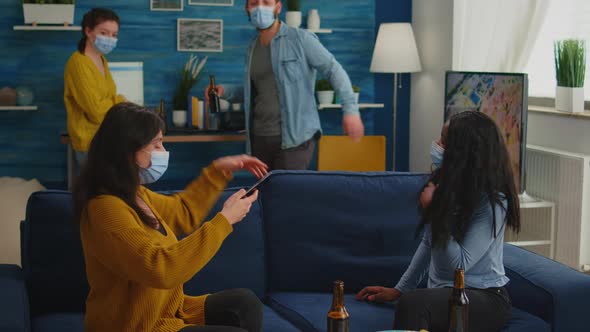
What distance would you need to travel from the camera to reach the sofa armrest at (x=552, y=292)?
2832 mm

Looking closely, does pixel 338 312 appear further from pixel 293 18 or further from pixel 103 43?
pixel 293 18

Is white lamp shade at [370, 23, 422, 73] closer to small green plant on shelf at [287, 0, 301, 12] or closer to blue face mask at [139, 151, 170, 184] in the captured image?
small green plant on shelf at [287, 0, 301, 12]

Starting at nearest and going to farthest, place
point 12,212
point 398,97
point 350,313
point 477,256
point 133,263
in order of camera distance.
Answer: point 133,263, point 477,256, point 350,313, point 12,212, point 398,97

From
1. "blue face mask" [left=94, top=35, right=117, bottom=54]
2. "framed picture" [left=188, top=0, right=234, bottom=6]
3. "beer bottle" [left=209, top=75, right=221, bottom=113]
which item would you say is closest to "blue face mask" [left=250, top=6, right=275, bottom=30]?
"blue face mask" [left=94, top=35, right=117, bottom=54]

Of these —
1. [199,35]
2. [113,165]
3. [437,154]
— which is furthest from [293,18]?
[113,165]

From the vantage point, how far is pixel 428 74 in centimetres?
630

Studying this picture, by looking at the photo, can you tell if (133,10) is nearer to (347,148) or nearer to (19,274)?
(347,148)

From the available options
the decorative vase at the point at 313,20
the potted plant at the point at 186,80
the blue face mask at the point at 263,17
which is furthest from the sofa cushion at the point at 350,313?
the decorative vase at the point at 313,20

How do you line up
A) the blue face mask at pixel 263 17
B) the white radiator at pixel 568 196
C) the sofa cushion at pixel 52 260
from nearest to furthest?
the sofa cushion at pixel 52 260, the white radiator at pixel 568 196, the blue face mask at pixel 263 17

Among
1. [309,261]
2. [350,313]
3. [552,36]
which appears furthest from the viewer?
[552,36]

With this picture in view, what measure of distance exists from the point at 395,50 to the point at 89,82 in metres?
2.22

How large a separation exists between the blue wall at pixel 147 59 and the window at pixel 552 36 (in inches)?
55.2

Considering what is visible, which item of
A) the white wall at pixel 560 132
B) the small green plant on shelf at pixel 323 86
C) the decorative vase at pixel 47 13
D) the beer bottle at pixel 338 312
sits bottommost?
the beer bottle at pixel 338 312

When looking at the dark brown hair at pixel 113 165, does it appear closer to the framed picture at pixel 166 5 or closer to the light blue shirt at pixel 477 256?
the light blue shirt at pixel 477 256
